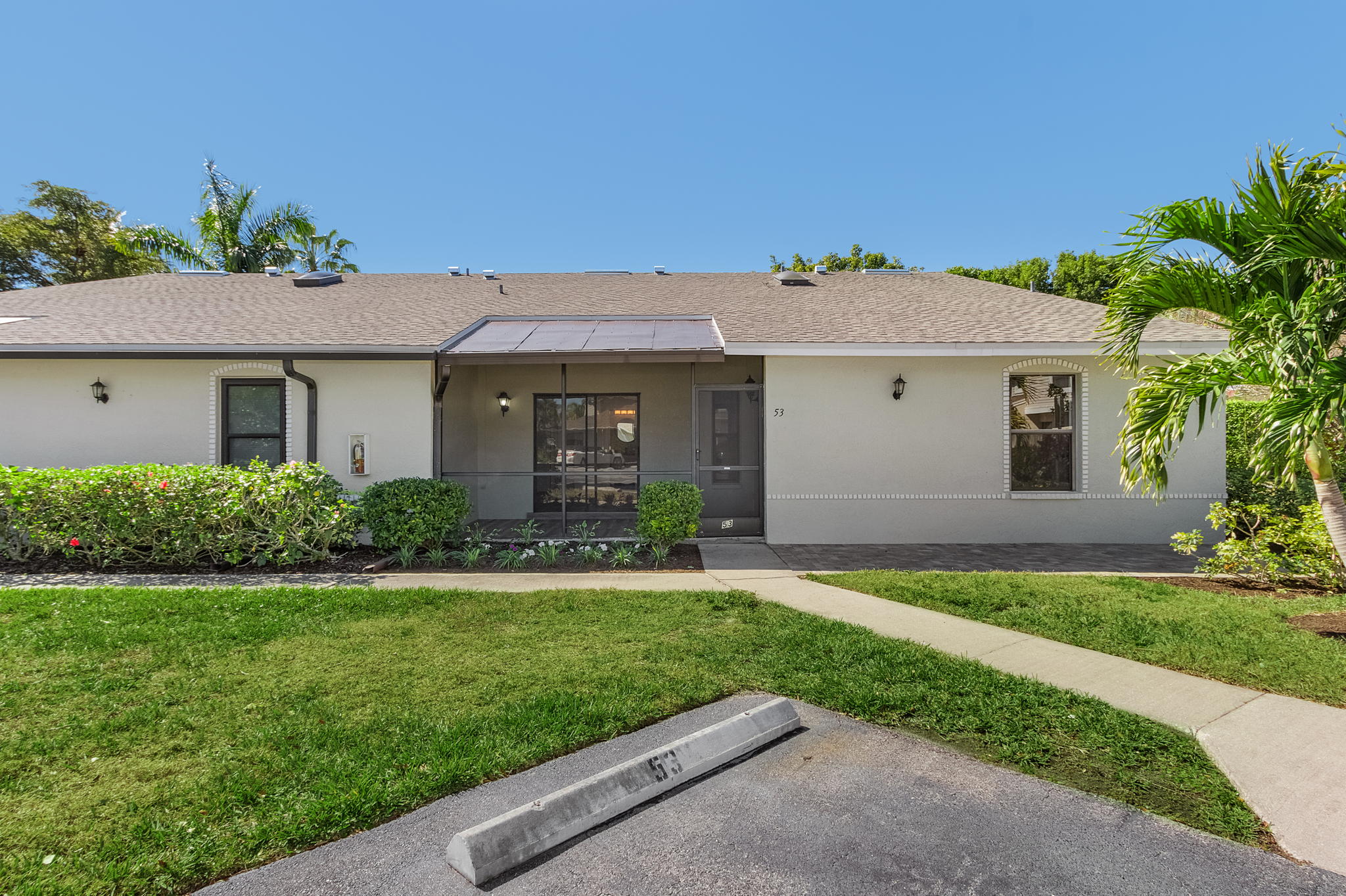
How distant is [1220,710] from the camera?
3.76m

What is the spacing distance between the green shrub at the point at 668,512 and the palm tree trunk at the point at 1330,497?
6.05m

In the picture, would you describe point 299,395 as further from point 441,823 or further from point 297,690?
point 441,823

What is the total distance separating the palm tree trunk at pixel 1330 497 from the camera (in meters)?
5.29

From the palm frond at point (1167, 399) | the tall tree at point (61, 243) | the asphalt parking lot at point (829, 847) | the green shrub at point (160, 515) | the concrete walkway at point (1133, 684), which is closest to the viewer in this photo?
the asphalt parking lot at point (829, 847)

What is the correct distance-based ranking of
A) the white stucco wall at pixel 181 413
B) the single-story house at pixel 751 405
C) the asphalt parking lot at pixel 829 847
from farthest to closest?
the white stucco wall at pixel 181 413 < the single-story house at pixel 751 405 < the asphalt parking lot at pixel 829 847

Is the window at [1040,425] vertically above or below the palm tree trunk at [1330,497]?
above

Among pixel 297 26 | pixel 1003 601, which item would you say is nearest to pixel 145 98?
pixel 297 26

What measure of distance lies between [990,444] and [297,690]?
937cm

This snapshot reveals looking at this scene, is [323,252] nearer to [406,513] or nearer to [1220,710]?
[406,513]

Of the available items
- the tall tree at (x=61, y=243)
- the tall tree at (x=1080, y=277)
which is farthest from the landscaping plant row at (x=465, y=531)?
the tall tree at (x=1080, y=277)

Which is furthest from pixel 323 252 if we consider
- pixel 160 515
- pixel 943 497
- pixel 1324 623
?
pixel 1324 623

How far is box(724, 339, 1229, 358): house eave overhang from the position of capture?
907 centimetres

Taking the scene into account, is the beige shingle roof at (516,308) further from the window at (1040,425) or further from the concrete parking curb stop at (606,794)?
the concrete parking curb stop at (606,794)

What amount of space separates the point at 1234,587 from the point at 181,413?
1373cm
